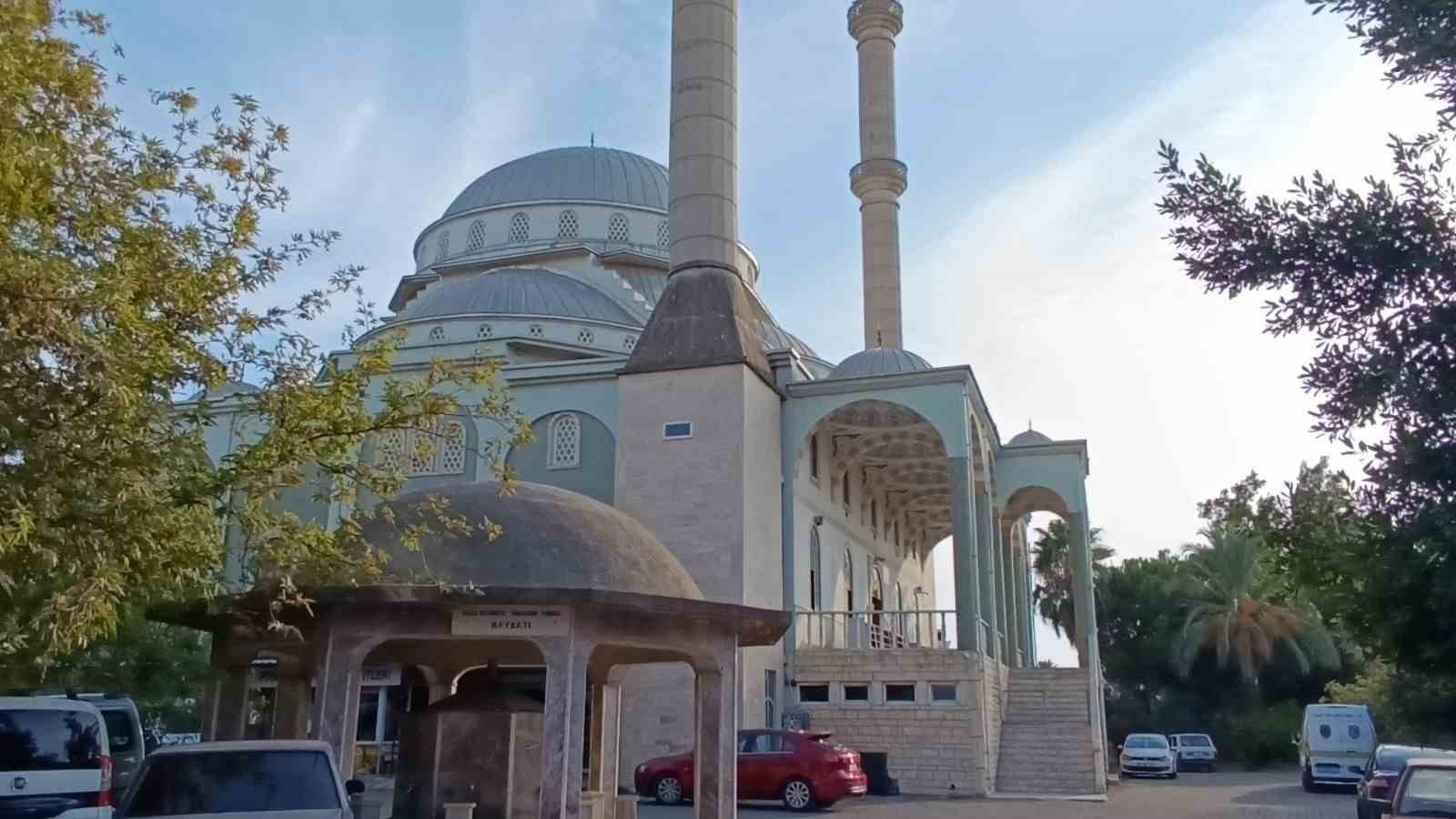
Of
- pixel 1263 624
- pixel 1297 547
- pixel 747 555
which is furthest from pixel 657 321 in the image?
pixel 1263 624

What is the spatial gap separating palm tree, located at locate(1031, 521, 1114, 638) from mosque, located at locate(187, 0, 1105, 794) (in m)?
13.7

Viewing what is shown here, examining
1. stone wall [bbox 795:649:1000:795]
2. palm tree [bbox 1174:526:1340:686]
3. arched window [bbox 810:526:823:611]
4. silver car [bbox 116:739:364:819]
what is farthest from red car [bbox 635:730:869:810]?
palm tree [bbox 1174:526:1340:686]

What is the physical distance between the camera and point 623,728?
70.4 ft

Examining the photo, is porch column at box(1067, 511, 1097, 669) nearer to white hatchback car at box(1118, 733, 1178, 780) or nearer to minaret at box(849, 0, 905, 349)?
white hatchback car at box(1118, 733, 1178, 780)

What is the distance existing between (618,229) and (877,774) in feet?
65.4

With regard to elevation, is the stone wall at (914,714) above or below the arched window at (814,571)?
below

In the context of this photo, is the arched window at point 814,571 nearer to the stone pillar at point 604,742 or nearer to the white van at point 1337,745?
the white van at point 1337,745

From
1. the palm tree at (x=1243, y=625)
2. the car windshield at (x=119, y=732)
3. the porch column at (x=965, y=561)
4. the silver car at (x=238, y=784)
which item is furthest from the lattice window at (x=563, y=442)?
the palm tree at (x=1243, y=625)

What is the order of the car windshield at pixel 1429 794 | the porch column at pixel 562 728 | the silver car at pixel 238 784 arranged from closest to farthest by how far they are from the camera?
the silver car at pixel 238 784 < the car windshield at pixel 1429 794 < the porch column at pixel 562 728

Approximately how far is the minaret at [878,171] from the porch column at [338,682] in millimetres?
24152

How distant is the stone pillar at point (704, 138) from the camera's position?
2530 centimetres

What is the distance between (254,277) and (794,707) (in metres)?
15.4

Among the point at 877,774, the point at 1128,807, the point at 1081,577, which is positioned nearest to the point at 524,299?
the point at 1081,577

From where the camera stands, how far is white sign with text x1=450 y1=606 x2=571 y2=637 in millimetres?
10500
